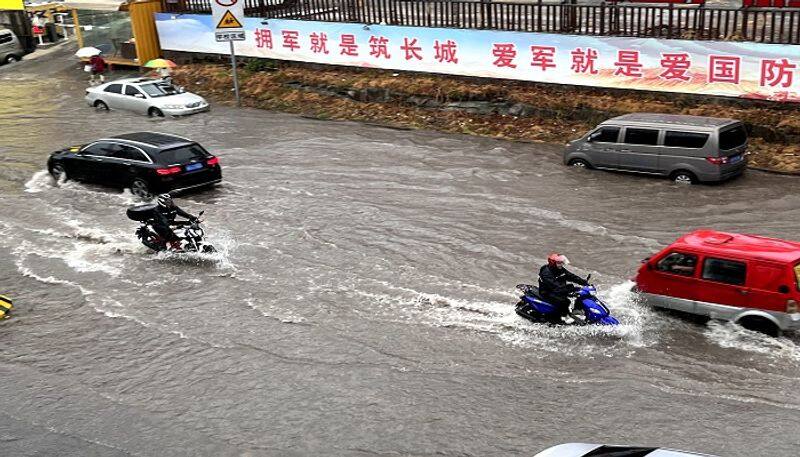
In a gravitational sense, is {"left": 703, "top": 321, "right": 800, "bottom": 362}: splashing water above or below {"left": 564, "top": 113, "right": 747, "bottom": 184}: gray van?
below

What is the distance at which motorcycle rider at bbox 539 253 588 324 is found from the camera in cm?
1363

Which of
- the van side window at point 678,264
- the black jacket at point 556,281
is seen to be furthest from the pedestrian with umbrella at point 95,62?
the van side window at point 678,264

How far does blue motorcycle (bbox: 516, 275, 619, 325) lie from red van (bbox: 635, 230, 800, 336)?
100cm

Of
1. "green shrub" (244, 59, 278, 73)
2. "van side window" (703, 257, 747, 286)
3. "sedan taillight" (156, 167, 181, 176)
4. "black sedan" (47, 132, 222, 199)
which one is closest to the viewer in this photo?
"van side window" (703, 257, 747, 286)

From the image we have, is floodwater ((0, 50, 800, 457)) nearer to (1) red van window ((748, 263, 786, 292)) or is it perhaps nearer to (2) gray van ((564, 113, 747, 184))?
(2) gray van ((564, 113, 747, 184))

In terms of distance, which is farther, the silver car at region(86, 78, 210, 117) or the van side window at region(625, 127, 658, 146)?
the silver car at region(86, 78, 210, 117)

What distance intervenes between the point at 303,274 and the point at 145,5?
2361cm

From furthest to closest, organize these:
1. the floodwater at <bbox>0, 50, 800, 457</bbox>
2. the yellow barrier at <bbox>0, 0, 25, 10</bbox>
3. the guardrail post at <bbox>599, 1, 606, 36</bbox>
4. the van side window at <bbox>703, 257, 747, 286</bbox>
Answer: the yellow barrier at <bbox>0, 0, 25, 10</bbox> < the guardrail post at <bbox>599, 1, 606, 36</bbox> < the van side window at <bbox>703, 257, 747, 286</bbox> < the floodwater at <bbox>0, 50, 800, 457</bbox>

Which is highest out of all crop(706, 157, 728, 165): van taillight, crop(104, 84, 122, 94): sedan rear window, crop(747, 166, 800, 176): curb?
crop(104, 84, 122, 94): sedan rear window

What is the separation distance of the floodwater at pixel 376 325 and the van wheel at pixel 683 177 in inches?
14.0

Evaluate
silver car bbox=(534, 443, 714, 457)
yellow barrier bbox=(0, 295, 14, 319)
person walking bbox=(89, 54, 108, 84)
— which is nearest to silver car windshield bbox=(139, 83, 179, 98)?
person walking bbox=(89, 54, 108, 84)

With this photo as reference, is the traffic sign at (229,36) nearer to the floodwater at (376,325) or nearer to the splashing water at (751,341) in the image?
the floodwater at (376,325)

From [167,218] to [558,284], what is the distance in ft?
27.2

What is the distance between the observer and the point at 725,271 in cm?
1327
